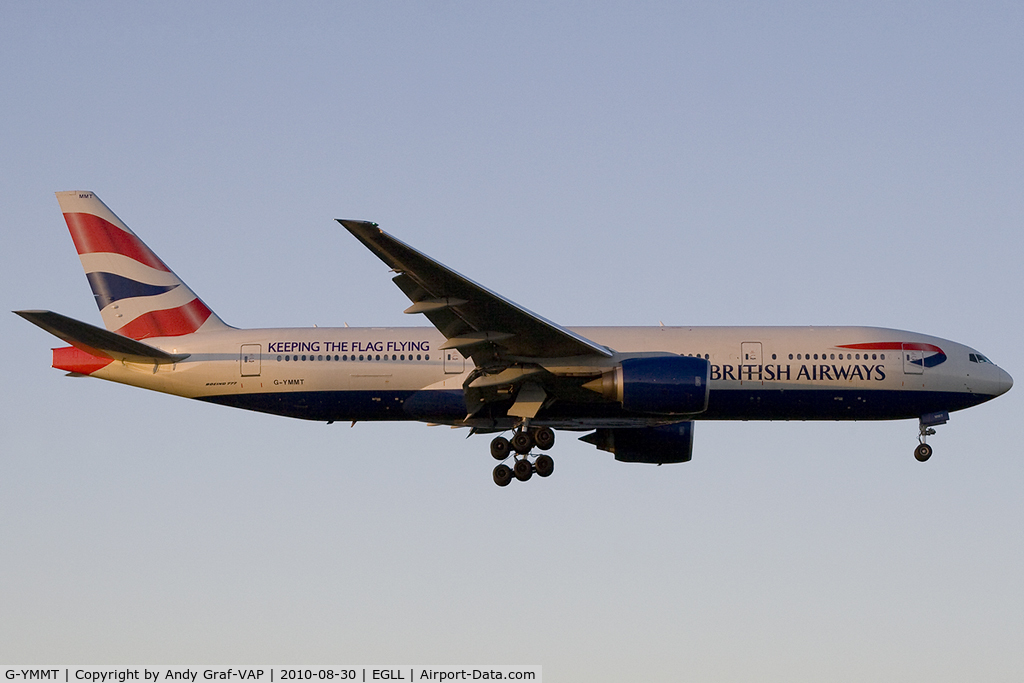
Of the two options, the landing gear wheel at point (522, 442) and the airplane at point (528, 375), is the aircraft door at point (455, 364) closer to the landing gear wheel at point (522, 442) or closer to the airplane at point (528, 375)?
the airplane at point (528, 375)

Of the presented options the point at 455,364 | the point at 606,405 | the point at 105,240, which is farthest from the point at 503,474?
the point at 105,240

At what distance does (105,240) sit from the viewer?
36438 mm

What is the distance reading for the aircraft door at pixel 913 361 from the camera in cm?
3338

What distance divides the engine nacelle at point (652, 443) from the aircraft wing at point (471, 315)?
4.85 m

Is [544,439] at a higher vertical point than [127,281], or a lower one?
lower

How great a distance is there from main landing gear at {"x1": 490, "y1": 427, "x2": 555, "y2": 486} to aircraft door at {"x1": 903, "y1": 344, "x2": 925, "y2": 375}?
30.4 ft

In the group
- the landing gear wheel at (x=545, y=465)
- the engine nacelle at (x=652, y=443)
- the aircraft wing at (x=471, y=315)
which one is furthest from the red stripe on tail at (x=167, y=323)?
the engine nacelle at (x=652, y=443)

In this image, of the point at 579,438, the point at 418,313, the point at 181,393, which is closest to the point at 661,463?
the point at 579,438

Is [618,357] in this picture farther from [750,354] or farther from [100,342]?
[100,342]

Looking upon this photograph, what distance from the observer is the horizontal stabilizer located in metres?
31.1

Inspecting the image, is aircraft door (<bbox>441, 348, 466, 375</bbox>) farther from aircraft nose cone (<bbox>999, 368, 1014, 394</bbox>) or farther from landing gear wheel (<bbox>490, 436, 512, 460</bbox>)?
aircraft nose cone (<bbox>999, 368, 1014, 394</bbox>)

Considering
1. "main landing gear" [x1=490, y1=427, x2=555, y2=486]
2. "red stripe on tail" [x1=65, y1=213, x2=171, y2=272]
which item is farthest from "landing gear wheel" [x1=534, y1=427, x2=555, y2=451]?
"red stripe on tail" [x1=65, y1=213, x2=171, y2=272]

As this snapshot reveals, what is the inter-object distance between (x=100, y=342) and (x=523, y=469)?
1115cm

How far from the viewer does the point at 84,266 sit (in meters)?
36.4
